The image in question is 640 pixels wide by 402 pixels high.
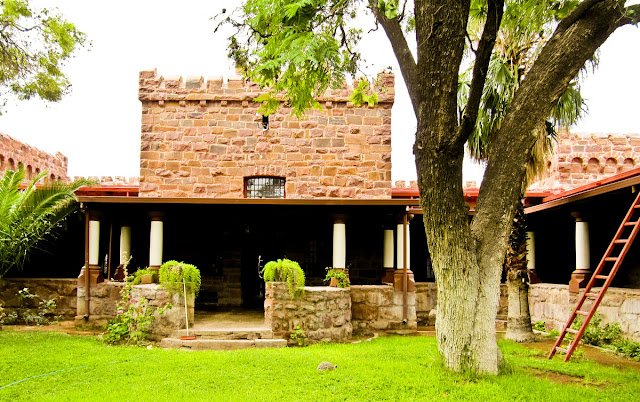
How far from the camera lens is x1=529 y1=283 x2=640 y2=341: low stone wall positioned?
9.47m

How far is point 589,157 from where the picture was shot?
18.1 metres

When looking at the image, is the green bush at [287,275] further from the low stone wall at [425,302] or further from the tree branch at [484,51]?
the tree branch at [484,51]

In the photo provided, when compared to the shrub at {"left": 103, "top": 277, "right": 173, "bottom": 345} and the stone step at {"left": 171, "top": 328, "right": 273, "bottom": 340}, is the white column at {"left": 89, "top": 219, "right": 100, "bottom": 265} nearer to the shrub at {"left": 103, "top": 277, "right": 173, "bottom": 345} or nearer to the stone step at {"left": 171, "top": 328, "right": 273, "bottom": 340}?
the shrub at {"left": 103, "top": 277, "right": 173, "bottom": 345}

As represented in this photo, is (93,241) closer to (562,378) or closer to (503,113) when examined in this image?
(503,113)

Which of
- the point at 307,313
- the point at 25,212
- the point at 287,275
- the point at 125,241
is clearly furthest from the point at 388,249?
the point at 25,212

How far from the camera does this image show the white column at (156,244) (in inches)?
476

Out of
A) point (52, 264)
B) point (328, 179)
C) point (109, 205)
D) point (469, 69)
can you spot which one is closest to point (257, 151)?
point (328, 179)

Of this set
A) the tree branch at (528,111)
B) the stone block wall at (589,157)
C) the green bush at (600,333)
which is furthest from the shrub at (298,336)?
Answer: the stone block wall at (589,157)

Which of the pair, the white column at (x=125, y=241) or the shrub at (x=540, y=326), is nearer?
the shrub at (x=540, y=326)

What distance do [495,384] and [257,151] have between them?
935 centimetres

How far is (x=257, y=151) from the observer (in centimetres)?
1429

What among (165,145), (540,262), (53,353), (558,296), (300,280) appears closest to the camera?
(53,353)

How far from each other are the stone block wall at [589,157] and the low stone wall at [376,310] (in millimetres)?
8971

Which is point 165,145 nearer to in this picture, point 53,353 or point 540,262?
point 53,353
